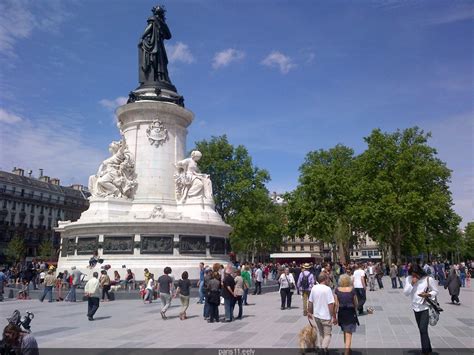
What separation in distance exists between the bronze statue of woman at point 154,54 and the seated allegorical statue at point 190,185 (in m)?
5.84

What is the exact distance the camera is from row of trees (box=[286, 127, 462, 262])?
44.7 m

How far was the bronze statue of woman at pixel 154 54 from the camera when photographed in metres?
28.7

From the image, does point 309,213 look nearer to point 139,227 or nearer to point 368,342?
point 139,227

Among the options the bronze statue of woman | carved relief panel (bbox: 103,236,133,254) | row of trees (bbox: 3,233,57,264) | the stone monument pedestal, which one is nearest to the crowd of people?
carved relief panel (bbox: 103,236,133,254)

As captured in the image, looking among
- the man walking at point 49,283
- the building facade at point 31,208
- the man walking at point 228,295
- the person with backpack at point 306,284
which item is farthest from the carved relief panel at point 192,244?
the building facade at point 31,208

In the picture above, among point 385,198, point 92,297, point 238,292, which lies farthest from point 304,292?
point 385,198

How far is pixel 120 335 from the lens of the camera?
10.7 metres

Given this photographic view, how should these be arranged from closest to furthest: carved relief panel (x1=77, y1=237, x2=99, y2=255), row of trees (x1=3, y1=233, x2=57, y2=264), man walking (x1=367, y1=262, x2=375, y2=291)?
1. carved relief panel (x1=77, y1=237, x2=99, y2=255)
2. man walking (x1=367, y1=262, x2=375, y2=291)
3. row of trees (x1=3, y1=233, x2=57, y2=264)

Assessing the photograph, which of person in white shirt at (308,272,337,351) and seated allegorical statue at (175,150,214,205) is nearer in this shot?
person in white shirt at (308,272,337,351)

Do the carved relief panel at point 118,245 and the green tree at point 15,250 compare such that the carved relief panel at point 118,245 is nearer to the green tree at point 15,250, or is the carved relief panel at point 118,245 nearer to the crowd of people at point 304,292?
the crowd of people at point 304,292

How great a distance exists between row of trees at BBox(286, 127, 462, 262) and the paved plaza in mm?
29427

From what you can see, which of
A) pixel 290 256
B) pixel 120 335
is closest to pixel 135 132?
pixel 120 335

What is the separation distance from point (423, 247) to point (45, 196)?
64.1 m

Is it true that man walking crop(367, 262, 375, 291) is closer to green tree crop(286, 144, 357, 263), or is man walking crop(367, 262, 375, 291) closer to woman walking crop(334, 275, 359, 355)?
woman walking crop(334, 275, 359, 355)
